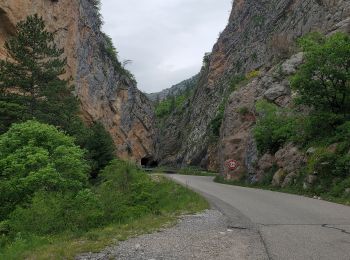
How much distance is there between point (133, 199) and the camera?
14.0 m

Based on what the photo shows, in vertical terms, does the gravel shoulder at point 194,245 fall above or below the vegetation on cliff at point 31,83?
below

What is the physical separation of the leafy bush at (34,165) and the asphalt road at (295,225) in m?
5.48

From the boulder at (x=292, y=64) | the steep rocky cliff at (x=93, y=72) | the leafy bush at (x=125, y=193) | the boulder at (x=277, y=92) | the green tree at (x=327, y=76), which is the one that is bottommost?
the leafy bush at (x=125, y=193)

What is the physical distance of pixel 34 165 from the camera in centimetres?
1474

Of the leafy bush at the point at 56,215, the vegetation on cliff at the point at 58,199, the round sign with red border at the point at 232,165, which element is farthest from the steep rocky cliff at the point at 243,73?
the leafy bush at the point at 56,215

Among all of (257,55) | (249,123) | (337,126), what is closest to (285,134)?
(337,126)

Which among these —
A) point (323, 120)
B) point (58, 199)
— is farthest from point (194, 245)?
point (323, 120)

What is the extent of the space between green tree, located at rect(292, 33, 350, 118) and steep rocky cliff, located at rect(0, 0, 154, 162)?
74.8ft

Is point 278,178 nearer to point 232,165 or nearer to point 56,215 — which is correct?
point 232,165

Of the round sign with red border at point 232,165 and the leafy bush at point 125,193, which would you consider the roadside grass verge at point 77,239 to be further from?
the round sign with red border at point 232,165

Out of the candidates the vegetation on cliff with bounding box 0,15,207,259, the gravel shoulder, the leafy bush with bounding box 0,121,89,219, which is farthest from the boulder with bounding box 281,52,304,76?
the gravel shoulder

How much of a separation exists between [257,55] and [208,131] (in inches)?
527

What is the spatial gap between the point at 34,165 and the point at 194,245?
8663mm

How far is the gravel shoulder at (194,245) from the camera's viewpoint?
730 centimetres
